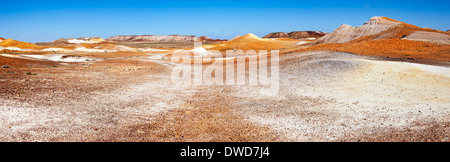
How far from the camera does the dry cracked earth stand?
7.18 metres

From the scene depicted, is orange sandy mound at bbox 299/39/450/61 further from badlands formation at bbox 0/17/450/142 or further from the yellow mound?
the yellow mound

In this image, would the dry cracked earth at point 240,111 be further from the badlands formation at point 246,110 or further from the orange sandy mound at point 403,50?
the orange sandy mound at point 403,50

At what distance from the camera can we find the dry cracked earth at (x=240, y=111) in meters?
7.18

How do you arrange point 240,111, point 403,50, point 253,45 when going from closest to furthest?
point 240,111
point 403,50
point 253,45

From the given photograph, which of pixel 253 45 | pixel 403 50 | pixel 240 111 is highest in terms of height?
pixel 253 45

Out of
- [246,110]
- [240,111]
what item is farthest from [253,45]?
[240,111]

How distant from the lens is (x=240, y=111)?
34.0ft

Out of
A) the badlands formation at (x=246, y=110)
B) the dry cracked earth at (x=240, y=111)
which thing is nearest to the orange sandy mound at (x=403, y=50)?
the badlands formation at (x=246, y=110)

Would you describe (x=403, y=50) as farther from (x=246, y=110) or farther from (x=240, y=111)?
(x=240, y=111)

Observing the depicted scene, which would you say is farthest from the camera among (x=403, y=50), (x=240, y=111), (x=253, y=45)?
(x=253, y=45)

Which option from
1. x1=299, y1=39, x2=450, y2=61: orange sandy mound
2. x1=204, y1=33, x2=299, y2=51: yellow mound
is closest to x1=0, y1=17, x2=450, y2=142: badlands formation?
x1=299, y1=39, x2=450, y2=61: orange sandy mound
